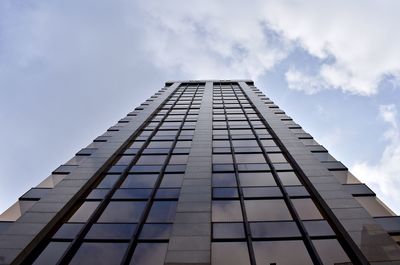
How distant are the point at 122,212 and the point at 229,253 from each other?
224 inches

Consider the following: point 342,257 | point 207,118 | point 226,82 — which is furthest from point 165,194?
point 226,82

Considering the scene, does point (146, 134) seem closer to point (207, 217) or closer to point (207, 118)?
point (207, 118)

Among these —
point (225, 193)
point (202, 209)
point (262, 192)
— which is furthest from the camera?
point (262, 192)

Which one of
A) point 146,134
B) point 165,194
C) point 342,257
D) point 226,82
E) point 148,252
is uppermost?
point 226,82

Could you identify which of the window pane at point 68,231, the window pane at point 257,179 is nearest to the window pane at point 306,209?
the window pane at point 257,179

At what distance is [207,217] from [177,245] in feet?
7.19

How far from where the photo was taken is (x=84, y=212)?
15.6 m

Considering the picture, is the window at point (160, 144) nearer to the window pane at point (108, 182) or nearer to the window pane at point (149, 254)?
the window pane at point (108, 182)

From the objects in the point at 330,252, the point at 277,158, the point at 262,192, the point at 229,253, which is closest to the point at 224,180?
the point at 262,192

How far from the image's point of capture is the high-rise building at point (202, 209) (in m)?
12.6

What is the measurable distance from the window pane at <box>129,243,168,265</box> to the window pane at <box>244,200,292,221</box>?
424cm

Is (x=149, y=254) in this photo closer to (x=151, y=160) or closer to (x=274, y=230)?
(x=274, y=230)

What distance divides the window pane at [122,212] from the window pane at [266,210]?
202 inches

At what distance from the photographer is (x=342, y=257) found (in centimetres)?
1230
